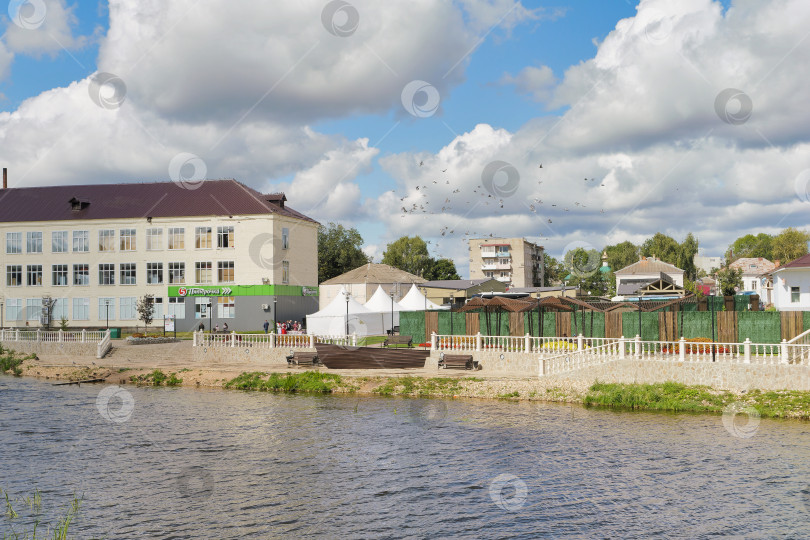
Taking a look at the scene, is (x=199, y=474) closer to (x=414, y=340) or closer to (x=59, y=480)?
(x=59, y=480)

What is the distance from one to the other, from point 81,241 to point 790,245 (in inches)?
4566

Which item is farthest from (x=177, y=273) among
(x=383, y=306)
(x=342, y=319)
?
(x=342, y=319)

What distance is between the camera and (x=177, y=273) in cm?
7175

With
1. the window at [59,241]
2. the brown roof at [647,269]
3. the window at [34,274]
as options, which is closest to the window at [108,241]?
the window at [59,241]

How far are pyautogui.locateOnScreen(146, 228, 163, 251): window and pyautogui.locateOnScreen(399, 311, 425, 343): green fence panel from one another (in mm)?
35388

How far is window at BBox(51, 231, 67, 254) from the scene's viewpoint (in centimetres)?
7381

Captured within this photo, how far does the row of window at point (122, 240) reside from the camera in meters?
71.7

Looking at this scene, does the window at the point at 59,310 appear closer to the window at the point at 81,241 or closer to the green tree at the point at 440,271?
the window at the point at 81,241

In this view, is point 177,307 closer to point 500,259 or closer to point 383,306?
point 383,306

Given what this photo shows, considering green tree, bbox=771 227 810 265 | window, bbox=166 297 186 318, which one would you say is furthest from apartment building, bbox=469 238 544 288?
window, bbox=166 297 186 318

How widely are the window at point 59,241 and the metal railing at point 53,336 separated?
2091 centimetres

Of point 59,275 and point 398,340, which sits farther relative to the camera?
point 59,275

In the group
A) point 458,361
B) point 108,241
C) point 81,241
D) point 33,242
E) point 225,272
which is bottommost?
point 458,361

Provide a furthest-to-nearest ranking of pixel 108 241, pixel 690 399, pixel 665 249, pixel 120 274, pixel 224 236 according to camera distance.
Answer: pixel 665 249 → pixel 108 241 → pixel 120 274 → pixel 224 236 → pixel 690 399
